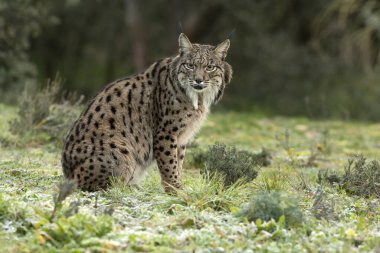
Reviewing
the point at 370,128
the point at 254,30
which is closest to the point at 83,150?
the point at 370,128

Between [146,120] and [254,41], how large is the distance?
1583cm

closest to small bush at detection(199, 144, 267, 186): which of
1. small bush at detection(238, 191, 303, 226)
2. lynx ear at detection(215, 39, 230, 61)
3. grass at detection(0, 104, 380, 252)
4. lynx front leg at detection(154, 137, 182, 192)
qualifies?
grass at detection(0, 104, 380, 252)

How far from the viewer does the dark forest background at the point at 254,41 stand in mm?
17953

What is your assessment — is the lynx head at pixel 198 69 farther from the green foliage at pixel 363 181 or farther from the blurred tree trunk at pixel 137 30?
the blurred tree trunk at pixel 137 30

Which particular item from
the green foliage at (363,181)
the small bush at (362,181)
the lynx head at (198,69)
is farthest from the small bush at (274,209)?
the lynx head at (198,69)

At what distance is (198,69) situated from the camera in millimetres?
7973

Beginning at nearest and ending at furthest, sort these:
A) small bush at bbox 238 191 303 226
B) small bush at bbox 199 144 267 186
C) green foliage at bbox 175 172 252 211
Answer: small bush at bbox 238 191 303 226 → green foliage at bbox 175 172 252 211 → small bush at bbox 199 144 267 186

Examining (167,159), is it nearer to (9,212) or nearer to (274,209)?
(274,209)

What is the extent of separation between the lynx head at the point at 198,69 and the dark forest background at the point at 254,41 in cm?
899

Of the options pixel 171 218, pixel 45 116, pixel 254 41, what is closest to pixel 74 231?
pixel 171 218

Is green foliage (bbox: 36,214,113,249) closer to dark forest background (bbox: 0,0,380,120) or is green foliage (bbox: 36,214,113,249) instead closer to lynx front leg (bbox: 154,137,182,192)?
lynx front leg (bbox: 154,137,182,192)

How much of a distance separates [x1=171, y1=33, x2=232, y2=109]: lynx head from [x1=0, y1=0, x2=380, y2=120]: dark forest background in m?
8.99

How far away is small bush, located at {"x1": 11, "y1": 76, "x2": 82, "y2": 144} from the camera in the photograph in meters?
10.8

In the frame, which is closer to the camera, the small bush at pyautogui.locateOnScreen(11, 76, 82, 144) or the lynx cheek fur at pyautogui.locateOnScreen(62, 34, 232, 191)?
the lynx cheek fur at pyautogui.locateOnScreen(62, 34, 232, 191)
